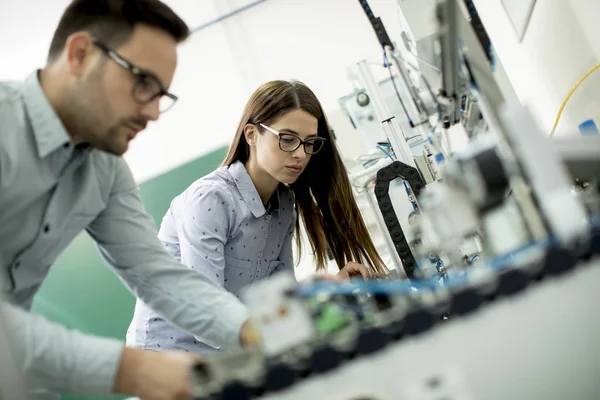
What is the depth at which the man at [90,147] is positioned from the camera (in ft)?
2.96

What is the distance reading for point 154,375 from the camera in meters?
0.68

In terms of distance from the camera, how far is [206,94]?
3896mm

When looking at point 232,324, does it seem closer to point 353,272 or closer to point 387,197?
point 353,272

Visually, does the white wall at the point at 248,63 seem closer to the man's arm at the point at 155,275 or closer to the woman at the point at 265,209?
the woman at the point at 265,209

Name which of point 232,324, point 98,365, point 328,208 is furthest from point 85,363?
point 328,208

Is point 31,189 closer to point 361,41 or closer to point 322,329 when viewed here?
point 322,329

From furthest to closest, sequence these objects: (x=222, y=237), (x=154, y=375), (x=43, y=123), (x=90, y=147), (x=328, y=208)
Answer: (x=328, y=208) → (x=222, y=237) → (x=90, y=147) → (x=43, y=123) → (x=154, y=375)

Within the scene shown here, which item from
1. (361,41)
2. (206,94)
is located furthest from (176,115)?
(361,41)

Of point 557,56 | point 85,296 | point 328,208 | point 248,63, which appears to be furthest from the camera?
point 248,63

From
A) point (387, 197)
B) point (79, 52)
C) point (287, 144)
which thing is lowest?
point (387, 197)

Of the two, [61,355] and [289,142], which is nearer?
[61,355]

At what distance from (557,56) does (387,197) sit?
93 cm

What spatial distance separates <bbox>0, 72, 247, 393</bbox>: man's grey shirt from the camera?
0.89 meters

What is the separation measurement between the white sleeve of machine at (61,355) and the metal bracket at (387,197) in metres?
0.95
